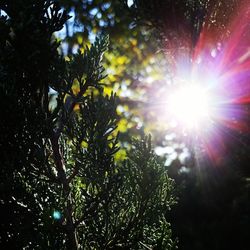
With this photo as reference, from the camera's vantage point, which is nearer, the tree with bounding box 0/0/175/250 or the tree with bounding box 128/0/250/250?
the tree with bounding box 0/0/175/250

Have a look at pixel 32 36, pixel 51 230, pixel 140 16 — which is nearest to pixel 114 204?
pixel 51 230

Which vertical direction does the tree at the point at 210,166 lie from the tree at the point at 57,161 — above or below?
above

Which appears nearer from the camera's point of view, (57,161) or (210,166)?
(57,161)

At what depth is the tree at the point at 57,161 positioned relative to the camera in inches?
116

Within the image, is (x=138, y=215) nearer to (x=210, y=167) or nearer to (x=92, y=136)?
(x=92, y=136)

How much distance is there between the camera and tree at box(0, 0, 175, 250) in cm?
295

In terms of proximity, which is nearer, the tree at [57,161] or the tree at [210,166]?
the tree at [57,161]

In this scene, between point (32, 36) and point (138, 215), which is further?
point (138, 215)

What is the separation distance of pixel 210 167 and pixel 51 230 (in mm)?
5598

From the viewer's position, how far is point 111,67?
10258 millimetres

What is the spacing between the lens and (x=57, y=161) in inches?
130

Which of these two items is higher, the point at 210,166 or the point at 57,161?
the point at 210,166

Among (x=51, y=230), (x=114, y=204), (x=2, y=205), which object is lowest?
(x=51, y=230)

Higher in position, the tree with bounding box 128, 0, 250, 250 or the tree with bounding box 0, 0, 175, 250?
the tree with bounding box 128, 0, 250, 250
